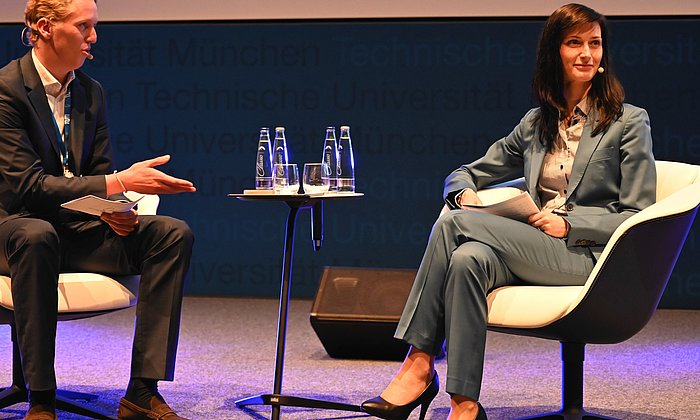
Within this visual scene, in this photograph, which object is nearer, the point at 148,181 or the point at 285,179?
the point at 148,181

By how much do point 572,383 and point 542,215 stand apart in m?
0.52

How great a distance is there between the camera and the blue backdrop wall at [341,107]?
5918 mm

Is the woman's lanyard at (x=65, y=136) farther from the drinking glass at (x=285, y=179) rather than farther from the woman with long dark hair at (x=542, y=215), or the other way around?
the woman with long dark hair at (x=542, y=215)

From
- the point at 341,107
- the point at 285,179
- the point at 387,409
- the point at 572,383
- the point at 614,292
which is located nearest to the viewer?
the point at 614,292

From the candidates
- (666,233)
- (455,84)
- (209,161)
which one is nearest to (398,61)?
(455,84)

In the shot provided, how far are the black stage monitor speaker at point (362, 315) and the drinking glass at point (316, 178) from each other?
3.82 feet

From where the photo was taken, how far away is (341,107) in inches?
245

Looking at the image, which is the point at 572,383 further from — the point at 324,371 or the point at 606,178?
the point at 324,371

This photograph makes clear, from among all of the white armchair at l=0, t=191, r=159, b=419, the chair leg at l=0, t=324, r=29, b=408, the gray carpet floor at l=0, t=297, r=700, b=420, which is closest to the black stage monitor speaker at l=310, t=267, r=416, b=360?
the gray carpet floor at l=0, t=297, r=700, b=420

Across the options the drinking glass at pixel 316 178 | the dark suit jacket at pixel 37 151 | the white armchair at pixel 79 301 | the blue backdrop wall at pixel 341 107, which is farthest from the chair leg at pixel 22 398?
the blue backdrop wall at pixel 341 107

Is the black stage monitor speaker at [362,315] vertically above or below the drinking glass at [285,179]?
below

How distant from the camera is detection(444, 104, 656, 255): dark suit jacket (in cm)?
287

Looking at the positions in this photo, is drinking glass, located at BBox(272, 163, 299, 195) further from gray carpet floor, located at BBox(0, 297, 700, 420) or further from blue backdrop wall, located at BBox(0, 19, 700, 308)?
blue backdrop wall, located at BBox(0, 19, 700, 308)

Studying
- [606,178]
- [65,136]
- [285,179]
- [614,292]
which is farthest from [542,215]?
[65,136]
